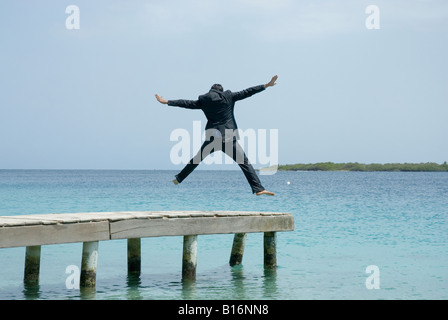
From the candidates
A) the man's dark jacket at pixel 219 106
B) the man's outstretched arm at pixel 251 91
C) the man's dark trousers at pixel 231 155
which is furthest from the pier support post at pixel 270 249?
the man's outstretched arm at pixel 251 91

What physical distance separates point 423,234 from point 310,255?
9.71 meters

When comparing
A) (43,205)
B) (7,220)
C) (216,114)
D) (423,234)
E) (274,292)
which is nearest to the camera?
(7,220)

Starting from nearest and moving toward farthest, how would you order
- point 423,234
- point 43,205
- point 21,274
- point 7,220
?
point 7,220 < point 21,274 < point 423,234 < point 43,205

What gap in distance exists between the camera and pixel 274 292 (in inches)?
512

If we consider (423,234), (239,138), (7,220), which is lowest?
(423,234)

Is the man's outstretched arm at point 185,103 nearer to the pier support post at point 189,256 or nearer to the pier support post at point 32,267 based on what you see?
the pier support post at point 189,256

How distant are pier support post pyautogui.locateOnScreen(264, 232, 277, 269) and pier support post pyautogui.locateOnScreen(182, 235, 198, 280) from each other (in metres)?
1.99

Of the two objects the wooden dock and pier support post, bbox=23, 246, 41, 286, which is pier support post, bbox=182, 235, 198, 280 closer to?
the wooden dock

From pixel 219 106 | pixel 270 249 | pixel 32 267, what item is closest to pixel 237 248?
pixel 270 249

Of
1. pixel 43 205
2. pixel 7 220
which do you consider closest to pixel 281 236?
pixel 7 220

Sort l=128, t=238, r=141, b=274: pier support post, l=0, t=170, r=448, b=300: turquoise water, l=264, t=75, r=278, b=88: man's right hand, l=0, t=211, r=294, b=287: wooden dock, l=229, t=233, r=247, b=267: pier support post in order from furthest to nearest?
1. l=229, t=233, r=247, b=267: pier support post
2. l=128, t=238, r=141, b=274: pier support post
3. l=0, t=170, r=448, b=300: turquoise water
4. l=264, t=75, r=278, b=88: man's right hand
5. l=0, t=211, r=294, b=287: wooden dock

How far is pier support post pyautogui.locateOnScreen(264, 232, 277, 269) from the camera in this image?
1451cm

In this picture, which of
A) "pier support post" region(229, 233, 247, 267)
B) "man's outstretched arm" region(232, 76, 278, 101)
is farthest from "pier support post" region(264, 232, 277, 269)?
"man's outstretched arm" region(232, 76, 278, 101)
